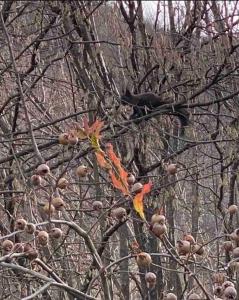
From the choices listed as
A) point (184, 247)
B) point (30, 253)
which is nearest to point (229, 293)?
point (184, 247)

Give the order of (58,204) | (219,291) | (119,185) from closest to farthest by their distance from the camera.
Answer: (119,185) → (219,291) → (58,204)

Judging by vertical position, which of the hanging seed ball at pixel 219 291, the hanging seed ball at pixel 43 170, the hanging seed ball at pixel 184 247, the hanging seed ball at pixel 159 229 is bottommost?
the hanging seed ball at pixel 219 291

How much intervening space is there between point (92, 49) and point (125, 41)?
0.82 ft

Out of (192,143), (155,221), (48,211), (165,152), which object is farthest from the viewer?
(165,152)

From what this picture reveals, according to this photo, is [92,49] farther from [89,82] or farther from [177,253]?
[177,253]

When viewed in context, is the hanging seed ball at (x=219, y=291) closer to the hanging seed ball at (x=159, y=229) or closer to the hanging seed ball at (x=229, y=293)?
the hanging seed ball at (x=229, y=293)

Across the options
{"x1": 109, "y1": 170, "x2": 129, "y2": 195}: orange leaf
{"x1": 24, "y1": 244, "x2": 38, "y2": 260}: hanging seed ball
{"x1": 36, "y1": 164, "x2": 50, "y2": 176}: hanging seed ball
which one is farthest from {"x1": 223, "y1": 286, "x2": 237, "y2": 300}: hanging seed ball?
{"x1": 36, "y1": 164, "x2": 50, "y2": 176}: hanging seed ball

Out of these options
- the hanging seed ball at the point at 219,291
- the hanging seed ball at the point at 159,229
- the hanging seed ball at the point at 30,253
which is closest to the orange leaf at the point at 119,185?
the hanging seed ball at the point at 159,229

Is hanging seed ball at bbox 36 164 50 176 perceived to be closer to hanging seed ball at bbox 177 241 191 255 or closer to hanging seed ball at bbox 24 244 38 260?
hanging seed ball at bbox 24 244 38 260

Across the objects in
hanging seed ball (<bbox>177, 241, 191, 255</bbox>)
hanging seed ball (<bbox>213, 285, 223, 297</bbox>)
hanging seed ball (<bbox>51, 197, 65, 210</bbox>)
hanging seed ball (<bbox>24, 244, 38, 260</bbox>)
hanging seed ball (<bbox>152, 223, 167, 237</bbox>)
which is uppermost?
hanging seed ball (<bbox>51, 197, 65, 210</bbox>)

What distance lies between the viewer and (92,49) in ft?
11.1

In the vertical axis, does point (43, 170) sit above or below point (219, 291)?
above

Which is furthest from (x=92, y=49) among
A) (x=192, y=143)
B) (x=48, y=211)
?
(x=48, y=211)

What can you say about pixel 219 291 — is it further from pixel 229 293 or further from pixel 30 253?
pixel 30 253
